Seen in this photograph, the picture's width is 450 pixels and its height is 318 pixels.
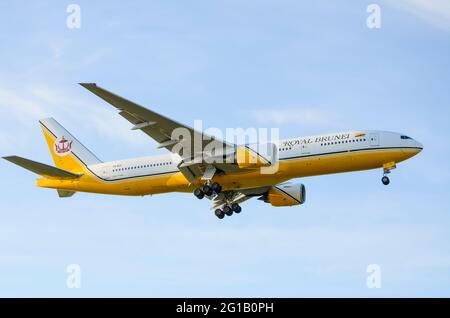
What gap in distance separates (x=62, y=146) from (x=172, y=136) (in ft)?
43.3

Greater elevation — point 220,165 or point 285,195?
point 220,165

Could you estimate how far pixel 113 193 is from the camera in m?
57.4

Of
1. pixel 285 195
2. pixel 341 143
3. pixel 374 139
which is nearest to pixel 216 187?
pixel 285 195

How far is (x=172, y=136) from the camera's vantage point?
51.9 meters

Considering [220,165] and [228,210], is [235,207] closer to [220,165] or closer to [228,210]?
[228,210]

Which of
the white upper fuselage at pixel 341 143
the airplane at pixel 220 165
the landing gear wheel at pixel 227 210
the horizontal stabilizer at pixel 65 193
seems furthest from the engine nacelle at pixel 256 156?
the horizontal stabilizer at pixel 65 193

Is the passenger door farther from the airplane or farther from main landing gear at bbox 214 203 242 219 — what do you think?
main landing gear at bbox 214 203 242 219

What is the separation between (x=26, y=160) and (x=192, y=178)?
35.3 ft

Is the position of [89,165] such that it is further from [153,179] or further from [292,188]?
[292,188]

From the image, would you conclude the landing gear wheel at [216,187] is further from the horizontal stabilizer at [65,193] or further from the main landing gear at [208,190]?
the horizontal stabilizer at [65,193]

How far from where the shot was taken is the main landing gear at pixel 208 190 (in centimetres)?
5369

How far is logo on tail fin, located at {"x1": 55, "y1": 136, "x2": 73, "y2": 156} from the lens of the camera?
202ft

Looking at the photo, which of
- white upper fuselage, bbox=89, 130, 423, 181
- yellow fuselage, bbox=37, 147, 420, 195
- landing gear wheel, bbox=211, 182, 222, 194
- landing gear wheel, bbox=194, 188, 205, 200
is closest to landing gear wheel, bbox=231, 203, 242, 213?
yellow fuselage, bbox=37, 147, 420, 195
